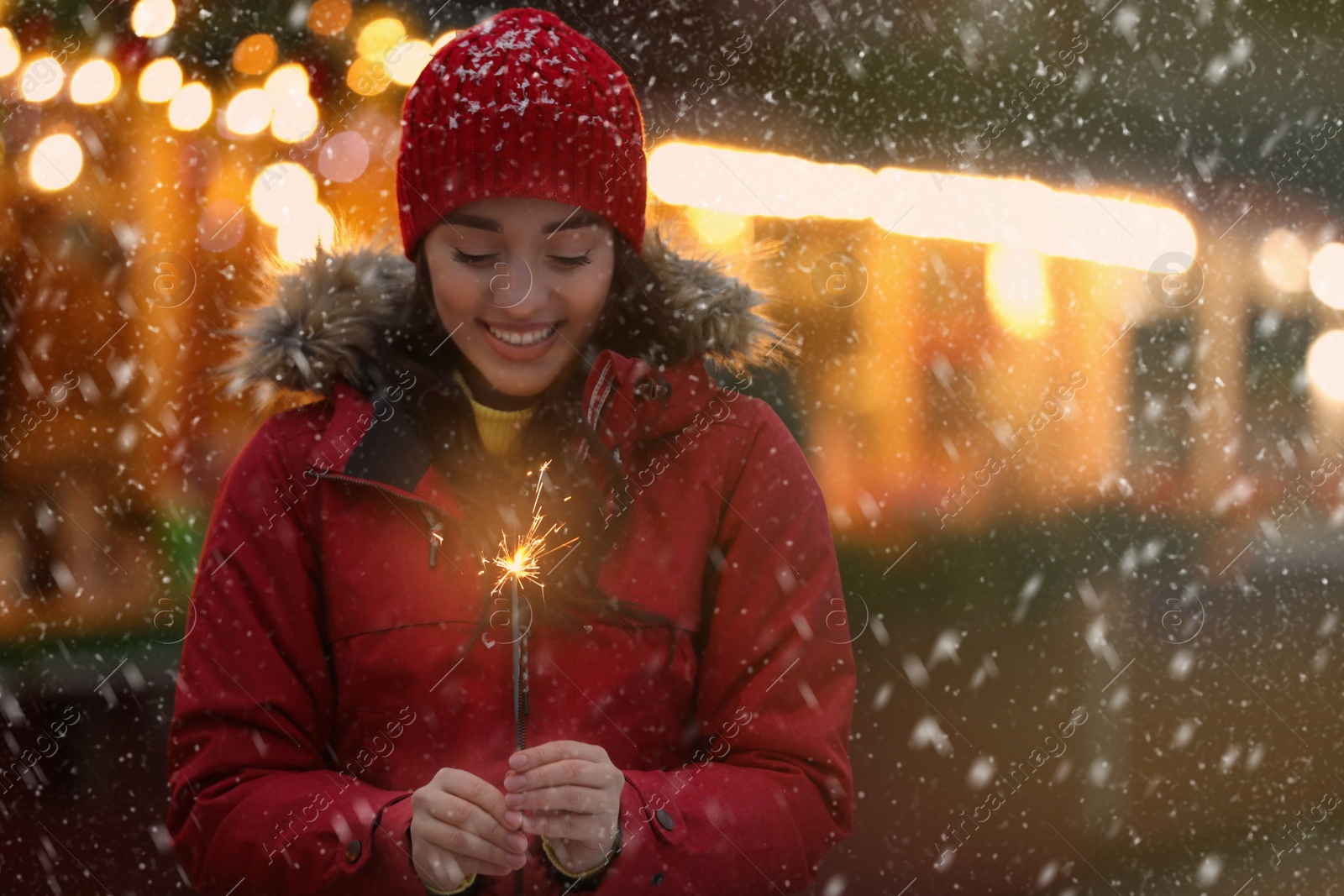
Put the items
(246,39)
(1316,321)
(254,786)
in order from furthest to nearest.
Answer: (1316,321) → (246,39) → (254,786)

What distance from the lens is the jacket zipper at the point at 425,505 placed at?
122 cm

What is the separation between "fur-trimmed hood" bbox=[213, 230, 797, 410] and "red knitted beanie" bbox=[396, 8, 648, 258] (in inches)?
3.0

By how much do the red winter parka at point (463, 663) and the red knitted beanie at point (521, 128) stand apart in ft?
0.70

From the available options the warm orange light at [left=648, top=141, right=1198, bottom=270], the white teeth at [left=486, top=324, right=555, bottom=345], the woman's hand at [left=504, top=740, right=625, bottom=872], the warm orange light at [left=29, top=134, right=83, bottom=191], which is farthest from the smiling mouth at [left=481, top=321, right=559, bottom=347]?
the warm orange light at [left=29, top=134, right=83, bottom=191]

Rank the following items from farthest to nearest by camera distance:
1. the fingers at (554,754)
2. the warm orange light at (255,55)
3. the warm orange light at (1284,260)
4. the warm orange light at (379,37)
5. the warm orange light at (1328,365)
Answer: the warm orange light at (1328,365) < the warm orange light at (1284,260) < the warm orange light at (255,55) < the warm orange light at (379,37) < the fingers at (554,754)

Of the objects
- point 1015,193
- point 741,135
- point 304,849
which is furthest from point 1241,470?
point 304,849

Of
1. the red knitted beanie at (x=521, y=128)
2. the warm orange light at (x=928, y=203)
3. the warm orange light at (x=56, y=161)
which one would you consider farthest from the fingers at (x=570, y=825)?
the warm orange light at (x=56, y=161)

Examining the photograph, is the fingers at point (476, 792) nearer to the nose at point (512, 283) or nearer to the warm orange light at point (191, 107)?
the nose at point (512, 283)

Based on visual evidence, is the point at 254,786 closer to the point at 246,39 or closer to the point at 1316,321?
the point at 246,39

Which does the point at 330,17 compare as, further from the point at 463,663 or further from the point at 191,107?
the point at 463,663

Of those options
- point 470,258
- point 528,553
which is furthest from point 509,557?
point 470,258

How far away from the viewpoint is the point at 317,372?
1.32m

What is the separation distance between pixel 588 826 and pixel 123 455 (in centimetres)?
259

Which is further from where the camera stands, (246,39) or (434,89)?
(246,39)
